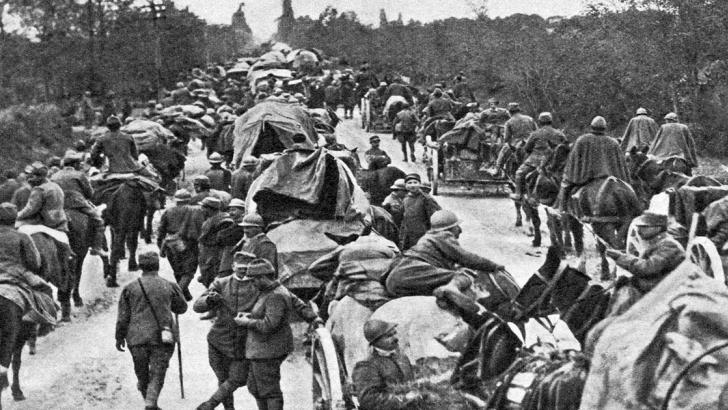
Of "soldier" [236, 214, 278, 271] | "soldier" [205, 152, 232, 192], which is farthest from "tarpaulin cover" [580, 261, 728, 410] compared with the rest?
"soldier" [205, 152, 232, 192]

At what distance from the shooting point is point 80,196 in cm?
1994

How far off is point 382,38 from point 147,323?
67087 mm

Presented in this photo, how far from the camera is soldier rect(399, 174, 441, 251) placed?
19.0 meters

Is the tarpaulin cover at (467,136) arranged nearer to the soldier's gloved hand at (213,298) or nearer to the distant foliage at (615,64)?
the distant foliage at (615,64)

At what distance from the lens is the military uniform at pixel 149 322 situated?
1378 cm

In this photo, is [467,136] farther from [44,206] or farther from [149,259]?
[149,259]

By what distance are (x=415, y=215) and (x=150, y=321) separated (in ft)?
19.9

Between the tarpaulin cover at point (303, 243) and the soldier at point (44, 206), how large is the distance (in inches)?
123

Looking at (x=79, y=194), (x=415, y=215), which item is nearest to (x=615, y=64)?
(x=415, y=215)

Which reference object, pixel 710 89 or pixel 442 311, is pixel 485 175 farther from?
pixel 442 311

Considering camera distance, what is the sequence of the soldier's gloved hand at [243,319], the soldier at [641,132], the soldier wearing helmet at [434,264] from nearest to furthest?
the soldier wearing helmet at [434,264], the soldier's gloved hand at [243,319], the soldier at [641,132]

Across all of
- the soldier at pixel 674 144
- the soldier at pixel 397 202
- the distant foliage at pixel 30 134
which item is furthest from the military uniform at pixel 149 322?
the distant foliage at pixel 30 134

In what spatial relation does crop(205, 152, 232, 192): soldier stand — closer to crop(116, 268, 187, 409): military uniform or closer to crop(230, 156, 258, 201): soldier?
crop(230, 156, 258, 201): soldier

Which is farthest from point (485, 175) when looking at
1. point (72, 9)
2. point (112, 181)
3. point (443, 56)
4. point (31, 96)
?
point (443, 56)
